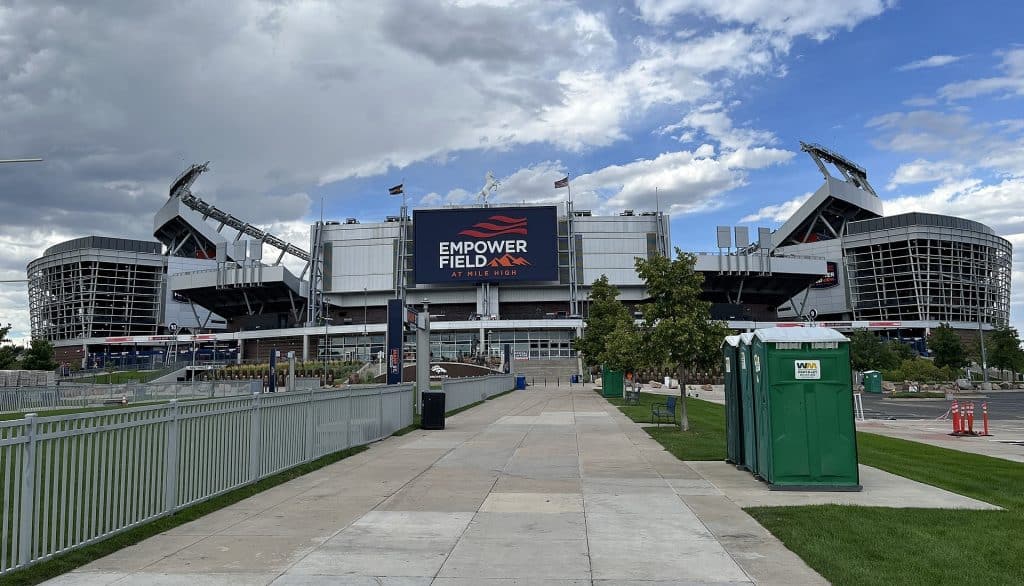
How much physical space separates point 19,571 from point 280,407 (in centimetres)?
628

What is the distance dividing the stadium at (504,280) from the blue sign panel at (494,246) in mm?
198

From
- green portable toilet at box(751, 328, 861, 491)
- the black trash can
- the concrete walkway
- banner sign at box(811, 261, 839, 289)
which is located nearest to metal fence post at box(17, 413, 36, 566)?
the concrete walkway

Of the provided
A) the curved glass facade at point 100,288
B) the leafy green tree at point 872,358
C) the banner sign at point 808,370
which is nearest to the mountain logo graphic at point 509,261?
the leafy green tree at point 872,358

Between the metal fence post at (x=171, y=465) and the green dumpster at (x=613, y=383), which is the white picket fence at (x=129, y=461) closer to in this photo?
the metal fence post at (x=171, y=465)

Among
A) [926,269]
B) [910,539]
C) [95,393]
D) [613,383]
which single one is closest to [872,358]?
[613,383]

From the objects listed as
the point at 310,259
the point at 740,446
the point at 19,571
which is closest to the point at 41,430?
the point at 19,571

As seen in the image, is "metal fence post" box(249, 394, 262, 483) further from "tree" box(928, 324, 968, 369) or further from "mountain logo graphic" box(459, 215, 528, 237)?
"mountain logo graphic" box(459, 215, 528, 237)

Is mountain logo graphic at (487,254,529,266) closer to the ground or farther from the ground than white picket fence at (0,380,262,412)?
farther from the ground

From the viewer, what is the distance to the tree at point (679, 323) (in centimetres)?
1972

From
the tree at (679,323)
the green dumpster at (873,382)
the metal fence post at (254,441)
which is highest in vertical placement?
the tree at (679,323)

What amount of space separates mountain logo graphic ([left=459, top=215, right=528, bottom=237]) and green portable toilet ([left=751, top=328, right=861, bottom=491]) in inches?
3530

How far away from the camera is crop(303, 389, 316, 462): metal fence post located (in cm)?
1347

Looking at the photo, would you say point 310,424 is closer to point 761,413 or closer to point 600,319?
point 761,413

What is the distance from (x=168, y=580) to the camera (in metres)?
6.04
